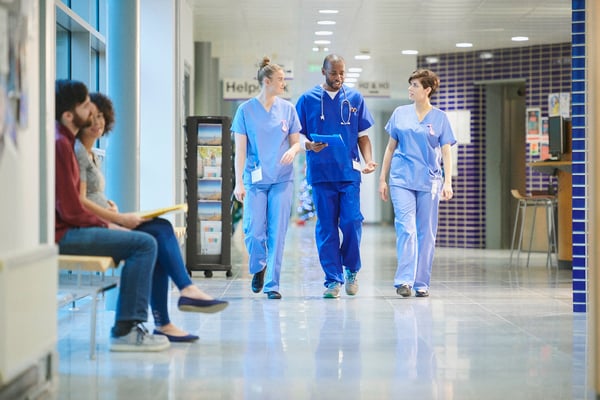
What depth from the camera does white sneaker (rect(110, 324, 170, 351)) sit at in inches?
182

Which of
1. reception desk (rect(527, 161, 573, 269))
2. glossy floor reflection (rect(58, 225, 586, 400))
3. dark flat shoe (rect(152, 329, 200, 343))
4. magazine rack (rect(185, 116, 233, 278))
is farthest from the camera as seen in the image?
reception desk (rect(527, 161, 573, 269))

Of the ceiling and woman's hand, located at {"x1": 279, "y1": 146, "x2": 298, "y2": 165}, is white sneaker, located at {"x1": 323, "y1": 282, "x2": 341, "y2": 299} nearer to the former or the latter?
woman's hand, located at {"x1": 279, "y1": 146, "x2": 298, "y2": 165}

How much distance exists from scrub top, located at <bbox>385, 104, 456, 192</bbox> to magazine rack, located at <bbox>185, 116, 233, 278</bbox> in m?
2.26

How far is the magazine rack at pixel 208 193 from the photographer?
359 inches

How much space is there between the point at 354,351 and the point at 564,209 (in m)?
6.91

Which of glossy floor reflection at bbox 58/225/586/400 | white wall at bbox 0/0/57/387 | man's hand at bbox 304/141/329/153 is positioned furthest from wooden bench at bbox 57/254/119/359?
man's hand at bbox 304/141/329/153

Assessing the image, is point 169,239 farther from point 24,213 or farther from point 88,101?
point 24,213

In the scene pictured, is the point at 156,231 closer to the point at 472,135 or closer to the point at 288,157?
the point at 288,157

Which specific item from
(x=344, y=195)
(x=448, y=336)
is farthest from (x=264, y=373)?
(x=344, y=195)

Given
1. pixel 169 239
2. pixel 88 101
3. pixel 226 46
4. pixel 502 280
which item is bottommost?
pixel 502 280

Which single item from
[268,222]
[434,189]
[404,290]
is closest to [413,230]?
[434,189]

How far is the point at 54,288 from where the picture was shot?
134 inches

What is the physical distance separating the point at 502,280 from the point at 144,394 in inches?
230

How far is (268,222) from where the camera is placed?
7027 millimetres
